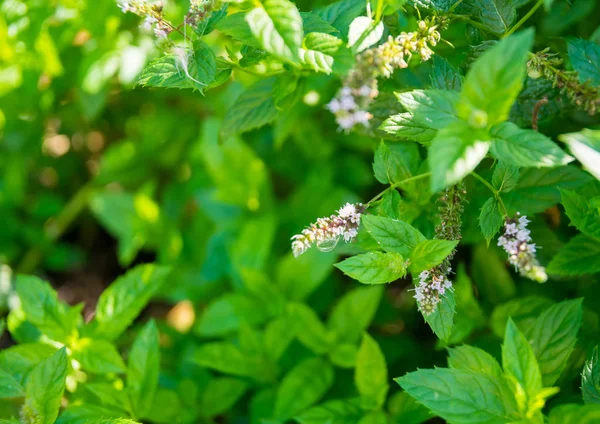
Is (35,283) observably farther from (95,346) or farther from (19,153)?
(19,153)

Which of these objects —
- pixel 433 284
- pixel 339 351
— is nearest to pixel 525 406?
pixel 433 284

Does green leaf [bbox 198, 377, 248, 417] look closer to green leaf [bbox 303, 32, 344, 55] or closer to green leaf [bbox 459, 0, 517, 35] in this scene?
green leaf [bbox 303, 32, 344, 55]

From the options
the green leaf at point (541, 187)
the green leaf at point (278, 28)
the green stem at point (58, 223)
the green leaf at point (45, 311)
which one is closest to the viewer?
the green leaf at point (278, 28)

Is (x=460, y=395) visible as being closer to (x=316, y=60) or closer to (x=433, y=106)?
(x=433, y=106)

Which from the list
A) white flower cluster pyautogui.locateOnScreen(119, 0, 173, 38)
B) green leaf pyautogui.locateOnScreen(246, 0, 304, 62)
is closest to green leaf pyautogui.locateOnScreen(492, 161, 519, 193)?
green leaf pyautogui.locateOnScreen(246, 0, 304, 62)

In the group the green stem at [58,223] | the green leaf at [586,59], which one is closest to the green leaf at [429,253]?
the green leaf at [586,59]

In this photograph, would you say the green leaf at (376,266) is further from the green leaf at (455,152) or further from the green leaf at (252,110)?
the green leaf at (252,110)

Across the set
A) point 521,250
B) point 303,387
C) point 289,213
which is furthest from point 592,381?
point 289,213
